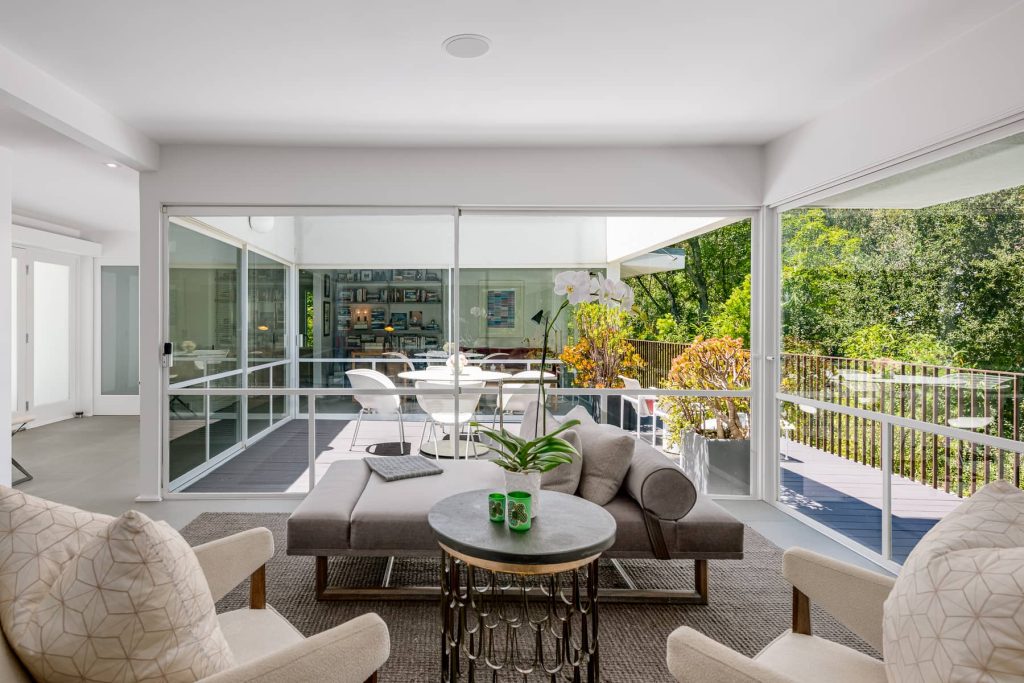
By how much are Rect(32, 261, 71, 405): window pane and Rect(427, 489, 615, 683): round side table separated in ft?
23.6

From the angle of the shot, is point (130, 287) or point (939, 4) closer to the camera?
point (939, 4)

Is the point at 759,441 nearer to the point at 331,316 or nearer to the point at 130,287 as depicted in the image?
the point at 331,316

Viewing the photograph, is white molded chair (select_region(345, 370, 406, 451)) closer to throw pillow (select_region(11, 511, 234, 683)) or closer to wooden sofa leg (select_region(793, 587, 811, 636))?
wooden sofa leg (select_region(793, 587, 811, 636))

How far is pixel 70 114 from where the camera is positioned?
301 cm

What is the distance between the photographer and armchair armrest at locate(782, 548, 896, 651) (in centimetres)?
147

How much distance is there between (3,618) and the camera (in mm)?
999

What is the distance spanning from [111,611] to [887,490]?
3.45 meters

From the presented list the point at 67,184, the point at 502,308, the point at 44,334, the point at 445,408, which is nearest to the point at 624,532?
the point at 445,408

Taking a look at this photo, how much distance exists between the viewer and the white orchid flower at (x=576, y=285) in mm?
1922

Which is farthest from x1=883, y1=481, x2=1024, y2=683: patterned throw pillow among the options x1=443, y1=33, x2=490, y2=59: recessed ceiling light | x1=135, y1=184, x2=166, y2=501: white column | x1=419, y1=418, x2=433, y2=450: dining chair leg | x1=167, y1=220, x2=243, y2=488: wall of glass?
x1=135, y1=184, x2=166, y2=501: white column

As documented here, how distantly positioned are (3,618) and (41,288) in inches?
299

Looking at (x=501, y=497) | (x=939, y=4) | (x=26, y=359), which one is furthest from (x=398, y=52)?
(x=26, y=359)

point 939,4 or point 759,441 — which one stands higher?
point 939,4

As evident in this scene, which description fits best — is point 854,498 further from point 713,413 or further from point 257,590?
point 257,590
